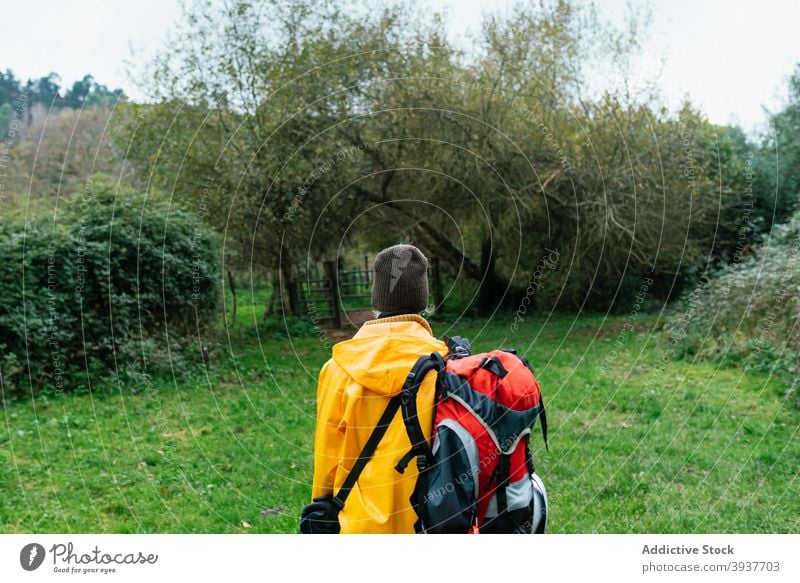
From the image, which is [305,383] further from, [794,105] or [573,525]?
[794,105]

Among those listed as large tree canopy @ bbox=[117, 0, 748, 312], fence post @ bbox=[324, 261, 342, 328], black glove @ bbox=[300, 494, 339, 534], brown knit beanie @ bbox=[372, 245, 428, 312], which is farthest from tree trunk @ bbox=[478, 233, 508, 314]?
black glove @ bbox=[300, 494, 339, 534]

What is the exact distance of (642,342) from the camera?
523 inches

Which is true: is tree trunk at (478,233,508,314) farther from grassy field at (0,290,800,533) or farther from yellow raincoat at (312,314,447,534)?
yellow raincoat at (312,314,447,534)

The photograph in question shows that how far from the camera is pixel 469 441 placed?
238cm

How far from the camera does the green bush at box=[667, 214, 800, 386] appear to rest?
9336 millimetres

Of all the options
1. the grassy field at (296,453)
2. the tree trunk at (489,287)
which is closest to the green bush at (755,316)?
the grassy field at (296,453)

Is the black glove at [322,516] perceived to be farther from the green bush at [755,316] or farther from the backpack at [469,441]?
the green bush at [755,316]

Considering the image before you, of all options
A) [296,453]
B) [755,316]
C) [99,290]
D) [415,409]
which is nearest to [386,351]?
[415,409]

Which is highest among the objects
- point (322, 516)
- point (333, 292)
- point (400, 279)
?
point (400, 279)

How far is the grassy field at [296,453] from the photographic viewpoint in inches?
209

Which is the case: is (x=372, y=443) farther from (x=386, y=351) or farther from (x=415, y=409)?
(x=386, y=351)
